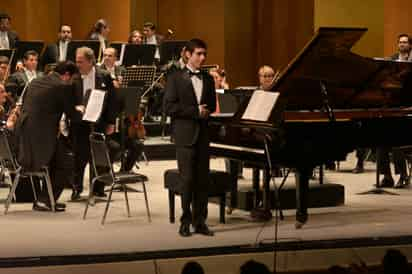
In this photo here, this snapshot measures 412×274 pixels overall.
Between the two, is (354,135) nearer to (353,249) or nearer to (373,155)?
(353,249)

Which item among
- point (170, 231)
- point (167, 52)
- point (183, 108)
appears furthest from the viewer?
point (167, 52)

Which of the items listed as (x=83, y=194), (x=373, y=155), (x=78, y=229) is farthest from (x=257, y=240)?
(x=373, y=155)

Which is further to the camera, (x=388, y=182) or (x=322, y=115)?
(x=388, y=182)

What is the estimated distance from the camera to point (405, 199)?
33.9 feet

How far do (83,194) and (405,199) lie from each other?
333 cm

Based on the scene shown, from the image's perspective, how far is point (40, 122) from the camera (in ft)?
30.5

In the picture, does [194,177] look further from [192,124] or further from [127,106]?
[127,106]

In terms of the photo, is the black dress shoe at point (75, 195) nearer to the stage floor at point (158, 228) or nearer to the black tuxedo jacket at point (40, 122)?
the stage floor at point (158, 228)

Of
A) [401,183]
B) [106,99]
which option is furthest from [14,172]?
[401,183]

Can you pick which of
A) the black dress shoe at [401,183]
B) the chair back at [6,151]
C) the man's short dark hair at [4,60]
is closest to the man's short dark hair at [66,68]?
the chair back at [6,151]

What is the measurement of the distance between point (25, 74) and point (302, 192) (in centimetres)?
470

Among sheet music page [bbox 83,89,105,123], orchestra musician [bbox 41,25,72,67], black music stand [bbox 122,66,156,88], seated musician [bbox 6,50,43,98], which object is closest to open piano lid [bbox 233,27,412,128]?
sheet music page [bbox 83,89,105,123]

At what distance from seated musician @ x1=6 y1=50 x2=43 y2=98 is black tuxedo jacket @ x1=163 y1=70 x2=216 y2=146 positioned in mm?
4080

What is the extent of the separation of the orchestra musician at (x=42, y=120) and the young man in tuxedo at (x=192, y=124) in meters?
1.61
